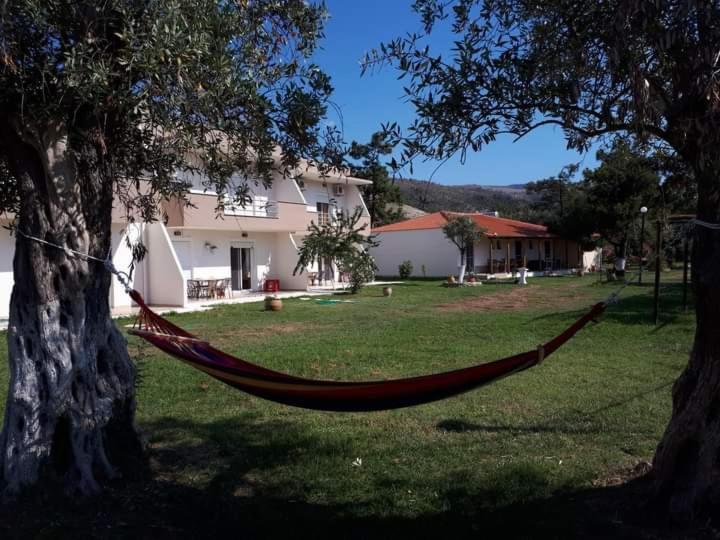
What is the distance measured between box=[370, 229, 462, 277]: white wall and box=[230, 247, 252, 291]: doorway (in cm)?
1182

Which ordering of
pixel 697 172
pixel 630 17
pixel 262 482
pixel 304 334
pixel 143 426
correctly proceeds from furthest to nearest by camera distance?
1. pixel 304 334
2. pixel 143 426
3. pixel 262 482
4. pixel 697 172
5. pixel 630 17

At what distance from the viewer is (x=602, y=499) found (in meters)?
3.76

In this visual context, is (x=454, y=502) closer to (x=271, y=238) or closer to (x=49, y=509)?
(x=49, y=509)

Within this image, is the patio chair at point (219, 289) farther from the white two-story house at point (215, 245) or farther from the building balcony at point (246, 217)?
the building balcony at point (246, 217)

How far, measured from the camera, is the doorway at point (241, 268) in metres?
22.2

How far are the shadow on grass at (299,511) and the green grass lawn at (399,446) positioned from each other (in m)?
0.01

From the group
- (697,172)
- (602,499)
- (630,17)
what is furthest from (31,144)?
(602,499)

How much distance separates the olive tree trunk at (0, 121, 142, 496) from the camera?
356 cm

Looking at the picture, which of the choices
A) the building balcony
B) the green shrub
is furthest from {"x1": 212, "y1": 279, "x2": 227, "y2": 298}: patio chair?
the green shrub

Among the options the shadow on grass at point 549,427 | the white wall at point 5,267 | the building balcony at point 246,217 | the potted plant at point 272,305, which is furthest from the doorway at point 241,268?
the shadow on grass at point 549,427

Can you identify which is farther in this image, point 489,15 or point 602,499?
point 489,15

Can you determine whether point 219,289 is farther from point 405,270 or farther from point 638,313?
point 405,270

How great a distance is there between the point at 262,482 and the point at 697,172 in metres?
3.37

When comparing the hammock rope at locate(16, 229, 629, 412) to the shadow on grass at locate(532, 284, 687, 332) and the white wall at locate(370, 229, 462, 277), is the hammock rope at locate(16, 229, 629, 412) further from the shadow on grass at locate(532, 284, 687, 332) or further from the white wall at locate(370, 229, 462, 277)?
the white wall at locate(370, 229, 462, 277)
